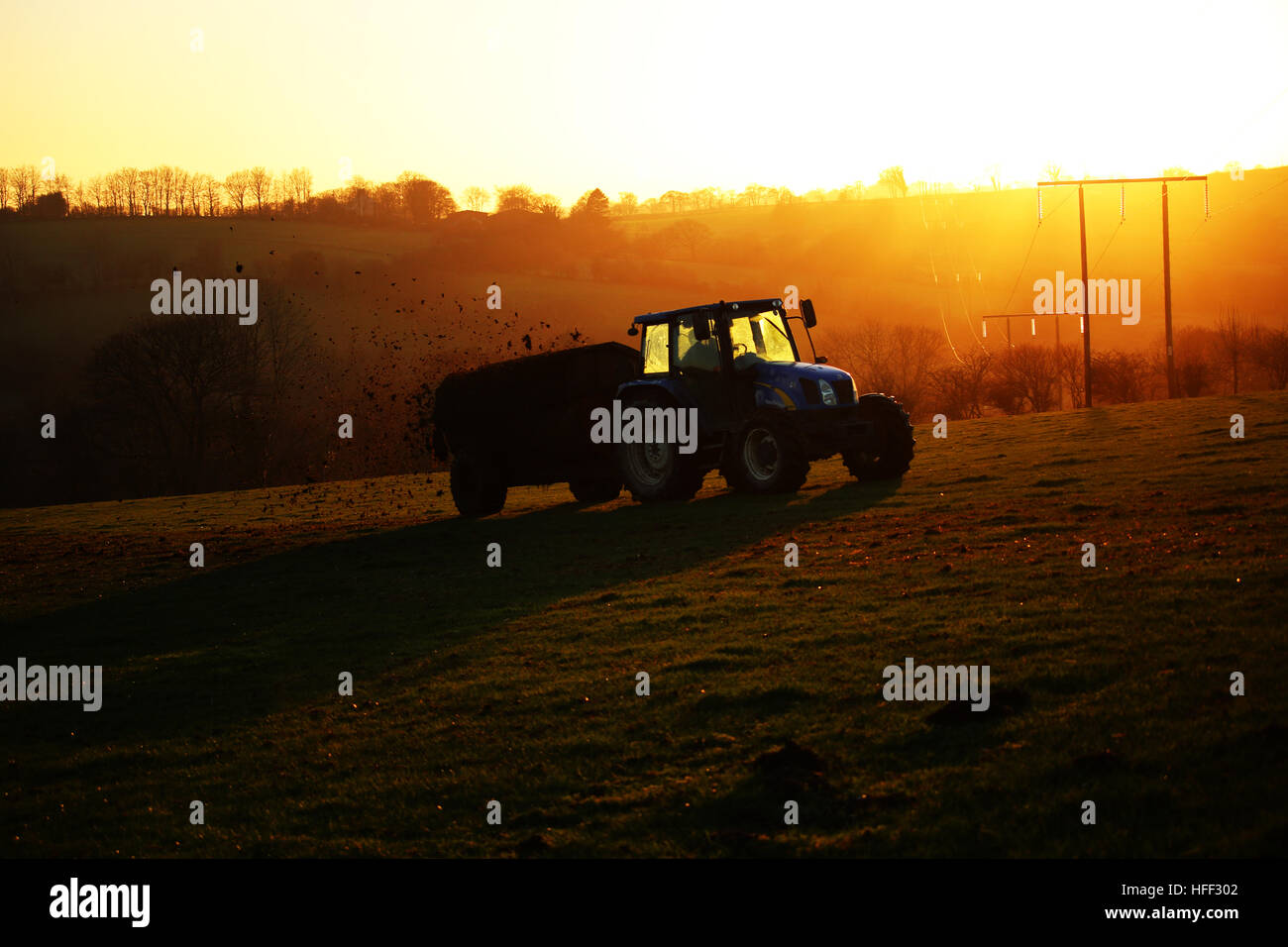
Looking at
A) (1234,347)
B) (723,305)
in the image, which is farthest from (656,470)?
(1234,347)

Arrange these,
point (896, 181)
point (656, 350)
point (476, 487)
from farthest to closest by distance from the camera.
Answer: point (896, 181), point (476, 487), point (656, 350)

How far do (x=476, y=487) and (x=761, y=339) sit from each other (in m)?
6.35

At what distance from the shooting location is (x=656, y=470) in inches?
835

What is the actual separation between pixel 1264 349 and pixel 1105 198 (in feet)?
206

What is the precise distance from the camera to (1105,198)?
382 ft

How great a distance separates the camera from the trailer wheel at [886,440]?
67.3ft

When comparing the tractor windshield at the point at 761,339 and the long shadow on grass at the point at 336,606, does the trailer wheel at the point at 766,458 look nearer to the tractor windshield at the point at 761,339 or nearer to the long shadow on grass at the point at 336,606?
the long shadow on grass at the point at 336,606

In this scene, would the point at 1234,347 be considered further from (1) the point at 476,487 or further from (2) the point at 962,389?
(1) the point at 476,487

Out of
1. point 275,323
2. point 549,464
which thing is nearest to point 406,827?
point 549,464

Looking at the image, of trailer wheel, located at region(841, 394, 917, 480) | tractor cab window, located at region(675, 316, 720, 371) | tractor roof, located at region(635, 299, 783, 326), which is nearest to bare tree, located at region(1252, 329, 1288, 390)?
trailer wheel, located at region(841, 394, 917, 480)

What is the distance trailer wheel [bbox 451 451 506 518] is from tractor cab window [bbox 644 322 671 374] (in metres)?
3.64

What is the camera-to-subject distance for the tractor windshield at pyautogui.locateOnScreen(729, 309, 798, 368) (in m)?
20.3

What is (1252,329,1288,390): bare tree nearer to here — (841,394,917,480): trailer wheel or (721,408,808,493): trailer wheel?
(841,394,917,480): trailer wheel
